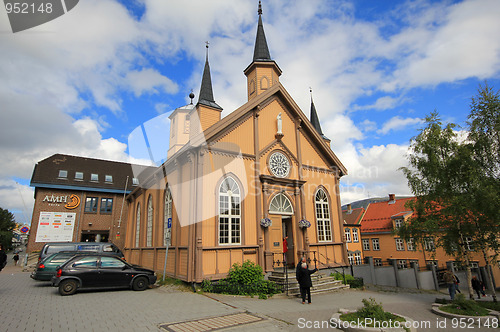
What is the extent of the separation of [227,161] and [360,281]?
8.18m

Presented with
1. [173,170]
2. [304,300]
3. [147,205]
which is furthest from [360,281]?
[147,205]

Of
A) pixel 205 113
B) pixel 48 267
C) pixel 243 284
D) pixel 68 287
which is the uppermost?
pixel 205 113

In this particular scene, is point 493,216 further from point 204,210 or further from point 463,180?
point 204,210

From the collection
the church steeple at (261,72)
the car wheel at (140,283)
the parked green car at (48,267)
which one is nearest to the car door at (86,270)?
the car wheel at (140,283)

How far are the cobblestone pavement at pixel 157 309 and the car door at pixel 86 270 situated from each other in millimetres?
405

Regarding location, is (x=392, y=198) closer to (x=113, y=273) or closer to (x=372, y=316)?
(x=372, y=316)

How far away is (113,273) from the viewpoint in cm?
1098

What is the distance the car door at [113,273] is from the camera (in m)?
10.8

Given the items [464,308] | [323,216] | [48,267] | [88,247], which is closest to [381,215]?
[323,216]

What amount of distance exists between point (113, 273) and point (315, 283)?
26.4 ft

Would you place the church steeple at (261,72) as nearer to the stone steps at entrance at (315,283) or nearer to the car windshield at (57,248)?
the stone steps at entrance at (315,283)

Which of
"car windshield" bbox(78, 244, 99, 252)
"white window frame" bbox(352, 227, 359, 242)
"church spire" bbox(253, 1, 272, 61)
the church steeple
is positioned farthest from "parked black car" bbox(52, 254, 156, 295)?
"white window frame" bbox(352, 227, 359, 242)

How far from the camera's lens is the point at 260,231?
1309 cm

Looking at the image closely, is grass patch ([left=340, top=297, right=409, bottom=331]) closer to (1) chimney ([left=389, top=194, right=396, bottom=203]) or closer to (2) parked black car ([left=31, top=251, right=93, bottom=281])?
(2) parked black car ([left=31, top=251, right=93, bottom=281])
